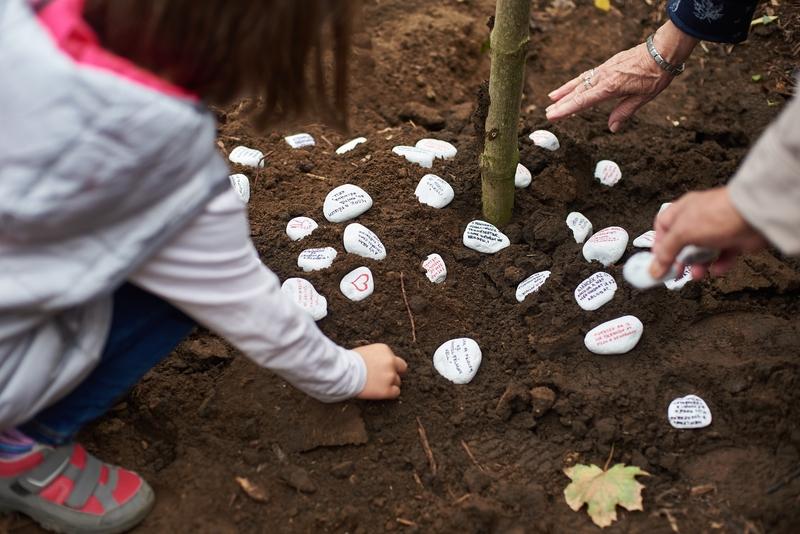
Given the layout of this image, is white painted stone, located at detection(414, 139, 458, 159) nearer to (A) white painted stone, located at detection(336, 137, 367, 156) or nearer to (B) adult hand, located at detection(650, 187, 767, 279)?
(A) white painted stone, located at detection(336, 137, 367, 156)

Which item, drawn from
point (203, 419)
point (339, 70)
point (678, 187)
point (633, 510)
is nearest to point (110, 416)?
point (203, 419)

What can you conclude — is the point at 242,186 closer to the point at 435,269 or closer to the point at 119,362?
the point at 435,269

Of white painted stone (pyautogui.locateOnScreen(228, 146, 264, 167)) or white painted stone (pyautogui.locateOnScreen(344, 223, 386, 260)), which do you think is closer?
white painted stone (pyautogui.locateOnScreen(344, 223, 386, 260))

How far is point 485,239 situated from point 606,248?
31 centimetres

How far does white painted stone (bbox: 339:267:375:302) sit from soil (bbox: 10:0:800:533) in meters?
0.02

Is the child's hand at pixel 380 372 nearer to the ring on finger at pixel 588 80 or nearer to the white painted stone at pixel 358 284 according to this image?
the white painted stone at pixel 358 284

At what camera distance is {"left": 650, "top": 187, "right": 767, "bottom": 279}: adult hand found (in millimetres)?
1155

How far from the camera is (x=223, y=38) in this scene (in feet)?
3.64

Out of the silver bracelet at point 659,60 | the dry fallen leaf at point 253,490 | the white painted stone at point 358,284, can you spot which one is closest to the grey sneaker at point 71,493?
the dry fallen leaf at point 253,490

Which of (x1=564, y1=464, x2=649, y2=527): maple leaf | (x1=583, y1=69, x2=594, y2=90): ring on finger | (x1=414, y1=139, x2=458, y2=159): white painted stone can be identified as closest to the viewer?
(x1=564, y1=464, x2=649, y2=527): maple leaf

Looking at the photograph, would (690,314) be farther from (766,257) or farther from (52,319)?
(52,319)

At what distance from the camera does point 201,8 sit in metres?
1.08

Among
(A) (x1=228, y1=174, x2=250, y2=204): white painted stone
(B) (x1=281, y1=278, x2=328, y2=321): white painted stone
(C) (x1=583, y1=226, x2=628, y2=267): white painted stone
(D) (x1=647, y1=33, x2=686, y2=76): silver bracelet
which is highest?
(D) (x1=647, y1=33, x2=686, y2=76): silver bracelet

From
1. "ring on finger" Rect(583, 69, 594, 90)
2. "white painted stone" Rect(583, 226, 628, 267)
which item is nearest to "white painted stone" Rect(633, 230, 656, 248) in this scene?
"white painted stone" Rect(583, 226, 628, 267)
